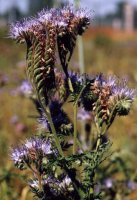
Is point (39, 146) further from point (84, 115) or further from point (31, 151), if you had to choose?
point (84, 115)

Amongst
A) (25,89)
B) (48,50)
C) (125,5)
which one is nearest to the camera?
(48,50)

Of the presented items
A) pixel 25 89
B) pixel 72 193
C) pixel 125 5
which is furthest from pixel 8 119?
pixel 125 5

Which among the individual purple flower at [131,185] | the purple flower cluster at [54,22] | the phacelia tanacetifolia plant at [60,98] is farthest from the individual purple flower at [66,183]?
the individual purple flower at [131,185]

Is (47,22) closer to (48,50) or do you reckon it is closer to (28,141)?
(48,50)

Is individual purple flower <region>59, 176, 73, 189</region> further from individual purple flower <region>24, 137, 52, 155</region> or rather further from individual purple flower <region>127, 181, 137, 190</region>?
individual purple flower <region>127, 181, 137, 190</region>

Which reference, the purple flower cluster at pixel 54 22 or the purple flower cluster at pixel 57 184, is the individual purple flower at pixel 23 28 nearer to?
the purple flower cluster at pixel 54 22

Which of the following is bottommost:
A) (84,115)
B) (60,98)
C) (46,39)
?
(84,115)

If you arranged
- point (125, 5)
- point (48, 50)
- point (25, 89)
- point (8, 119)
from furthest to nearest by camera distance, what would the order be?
point (125, 5), point (8, 119), point (25, 89), point (48, 50)

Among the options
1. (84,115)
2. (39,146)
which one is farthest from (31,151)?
(84,115)

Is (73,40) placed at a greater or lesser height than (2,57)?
greater
